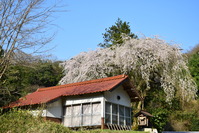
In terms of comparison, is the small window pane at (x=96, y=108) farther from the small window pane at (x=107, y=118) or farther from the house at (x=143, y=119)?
the house at (x=143, y=119)

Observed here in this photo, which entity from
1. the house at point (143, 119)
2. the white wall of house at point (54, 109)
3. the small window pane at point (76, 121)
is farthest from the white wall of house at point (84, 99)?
the house at point (143, 119)

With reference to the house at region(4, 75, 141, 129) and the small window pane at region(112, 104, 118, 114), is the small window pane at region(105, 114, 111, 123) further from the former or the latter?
the small window pane at region(112, 104, 118, 114)

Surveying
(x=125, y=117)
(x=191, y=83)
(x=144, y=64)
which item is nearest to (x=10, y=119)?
(x=125, y=117)

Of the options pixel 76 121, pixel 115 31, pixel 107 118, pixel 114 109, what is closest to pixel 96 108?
pixel 107 118

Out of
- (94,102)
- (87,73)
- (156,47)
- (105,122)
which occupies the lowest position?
(105,122)

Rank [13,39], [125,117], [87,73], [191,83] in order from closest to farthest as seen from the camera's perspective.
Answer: [13,39], [125,117], [191,83], [87,73]

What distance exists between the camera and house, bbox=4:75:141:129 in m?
18.3

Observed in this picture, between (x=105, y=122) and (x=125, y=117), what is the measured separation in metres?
2.58

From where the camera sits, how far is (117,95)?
1981 centimetres

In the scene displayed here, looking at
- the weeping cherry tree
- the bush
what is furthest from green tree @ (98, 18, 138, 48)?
the bush

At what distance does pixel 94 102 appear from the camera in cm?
1877

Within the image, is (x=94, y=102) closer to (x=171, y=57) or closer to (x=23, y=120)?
(x=23, y=120)

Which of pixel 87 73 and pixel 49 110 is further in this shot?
pixel 87 73

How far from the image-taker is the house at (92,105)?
18.3 meters
